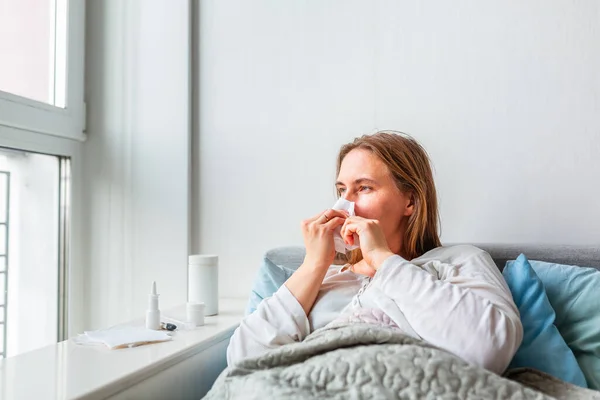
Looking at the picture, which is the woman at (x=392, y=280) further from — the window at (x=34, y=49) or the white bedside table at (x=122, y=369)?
the window at (x=34, y=49)

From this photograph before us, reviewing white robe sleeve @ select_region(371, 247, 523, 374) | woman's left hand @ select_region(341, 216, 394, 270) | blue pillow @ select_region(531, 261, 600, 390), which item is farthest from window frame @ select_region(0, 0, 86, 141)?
blue pillow @ select_region(531, 261, 600, 390)

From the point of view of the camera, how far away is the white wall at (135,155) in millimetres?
2037

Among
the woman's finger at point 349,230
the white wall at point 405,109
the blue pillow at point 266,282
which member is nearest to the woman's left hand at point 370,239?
the woman's finger at point 349,230

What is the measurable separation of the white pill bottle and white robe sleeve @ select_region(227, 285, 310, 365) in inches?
15.8

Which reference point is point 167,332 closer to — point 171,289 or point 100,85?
point 171,289

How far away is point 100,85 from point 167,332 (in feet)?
3.68

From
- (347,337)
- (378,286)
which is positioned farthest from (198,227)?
(347,337)

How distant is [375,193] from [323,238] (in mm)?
188

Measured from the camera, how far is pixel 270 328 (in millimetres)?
1284

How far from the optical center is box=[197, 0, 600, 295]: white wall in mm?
1694

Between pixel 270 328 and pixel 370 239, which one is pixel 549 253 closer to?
pixel 370 239

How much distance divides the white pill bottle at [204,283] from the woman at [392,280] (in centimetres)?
40

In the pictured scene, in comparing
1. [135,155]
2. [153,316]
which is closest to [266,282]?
[153,316]

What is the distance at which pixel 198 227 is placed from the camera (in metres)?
2.07
